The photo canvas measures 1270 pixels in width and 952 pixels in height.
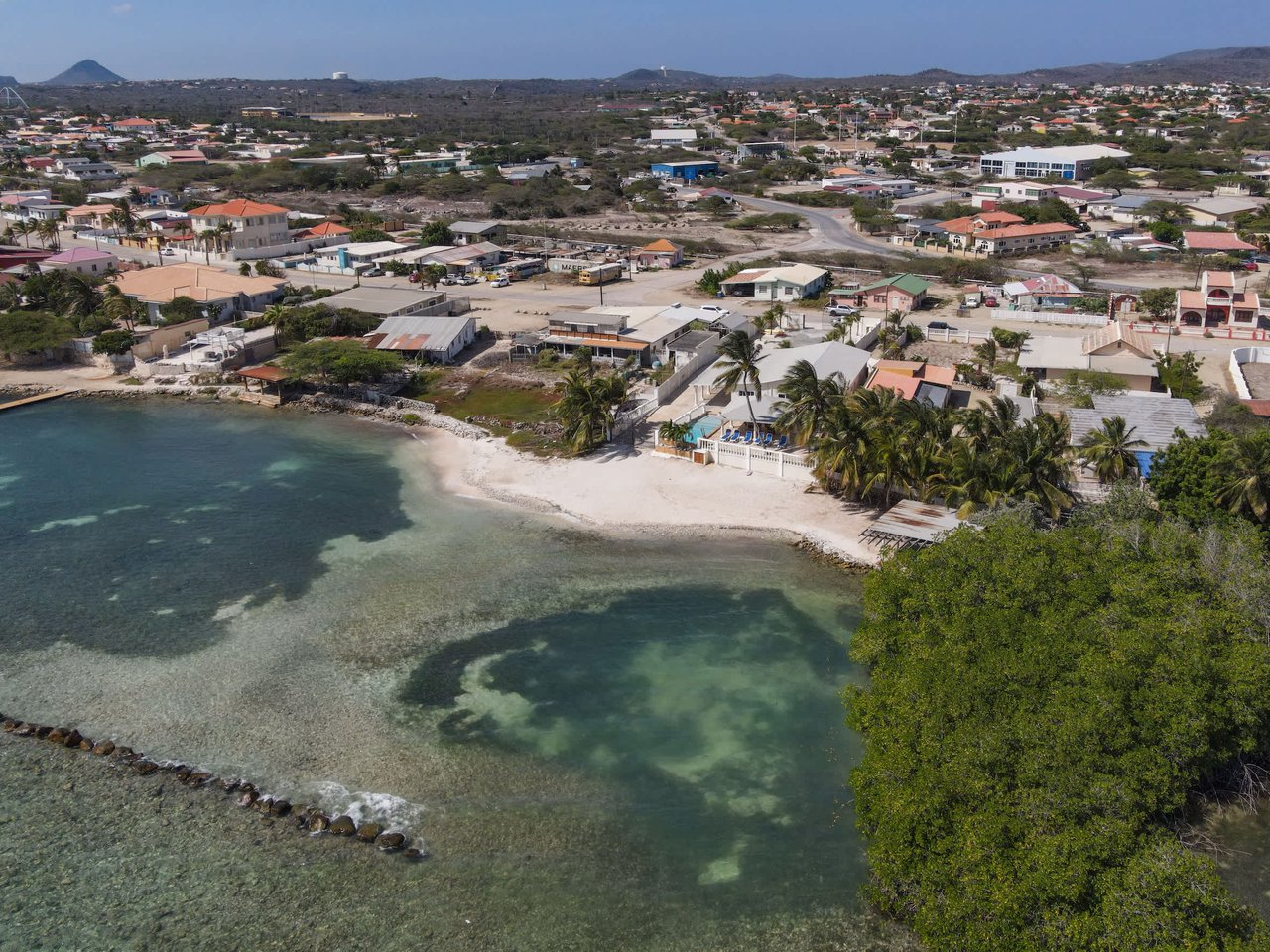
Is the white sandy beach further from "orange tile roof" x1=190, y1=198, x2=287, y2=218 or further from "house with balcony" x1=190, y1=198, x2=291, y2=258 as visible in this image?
"orange tile roof" x1=190, y1=198, x2=287, y2=218

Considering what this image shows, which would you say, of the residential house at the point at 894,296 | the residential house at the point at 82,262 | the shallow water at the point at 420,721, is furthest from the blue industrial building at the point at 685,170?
the shallow water at the point at 420,721

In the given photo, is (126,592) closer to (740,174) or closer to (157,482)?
(157,482)

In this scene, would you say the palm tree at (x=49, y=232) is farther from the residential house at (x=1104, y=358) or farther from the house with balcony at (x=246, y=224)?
the residential house at (x=1104, y=358)

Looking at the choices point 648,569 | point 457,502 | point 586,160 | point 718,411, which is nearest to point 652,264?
point 718,411

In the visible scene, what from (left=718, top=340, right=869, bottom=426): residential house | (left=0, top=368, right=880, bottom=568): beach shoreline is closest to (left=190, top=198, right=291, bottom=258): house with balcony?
(left=0, top=368, right=880, bottom=568): beach shoreline

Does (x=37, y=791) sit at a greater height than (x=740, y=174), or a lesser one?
A: lesser

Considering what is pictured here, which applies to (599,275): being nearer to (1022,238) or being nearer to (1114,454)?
(1022,238)
